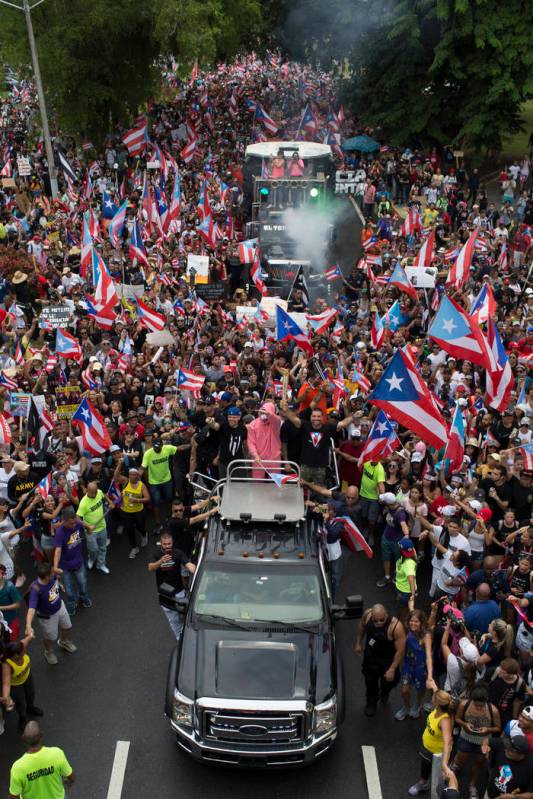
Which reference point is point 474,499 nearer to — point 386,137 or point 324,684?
point 324,684

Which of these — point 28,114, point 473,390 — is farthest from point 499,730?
point 28,114

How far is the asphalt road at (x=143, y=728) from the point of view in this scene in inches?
318

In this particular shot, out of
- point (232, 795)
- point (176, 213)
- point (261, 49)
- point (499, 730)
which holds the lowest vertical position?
point (232, 795)

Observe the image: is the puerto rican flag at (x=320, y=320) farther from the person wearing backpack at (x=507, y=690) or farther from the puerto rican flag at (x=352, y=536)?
the person wearing backpack at (x=507, y=690)

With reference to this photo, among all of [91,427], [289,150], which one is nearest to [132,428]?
[91,427]

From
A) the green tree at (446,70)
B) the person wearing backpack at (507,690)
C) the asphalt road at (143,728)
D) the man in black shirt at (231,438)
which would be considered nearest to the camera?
the person wearing backpack at (507,690)

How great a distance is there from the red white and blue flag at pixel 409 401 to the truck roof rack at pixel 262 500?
1706 millimetres

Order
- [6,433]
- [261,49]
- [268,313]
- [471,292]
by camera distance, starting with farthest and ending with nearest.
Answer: [261,49]
[471,292]
[268,313]
[6,433]

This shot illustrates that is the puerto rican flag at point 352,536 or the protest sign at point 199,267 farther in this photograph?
the protest sign at point 199,267

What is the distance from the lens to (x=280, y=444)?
11508 mm

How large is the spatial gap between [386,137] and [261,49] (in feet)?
46.8

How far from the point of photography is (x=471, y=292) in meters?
18.3

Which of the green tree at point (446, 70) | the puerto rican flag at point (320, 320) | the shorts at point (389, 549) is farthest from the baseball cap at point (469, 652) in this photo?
the green tree at point (446, 70)

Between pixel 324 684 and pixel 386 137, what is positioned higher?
pixel 386 137
